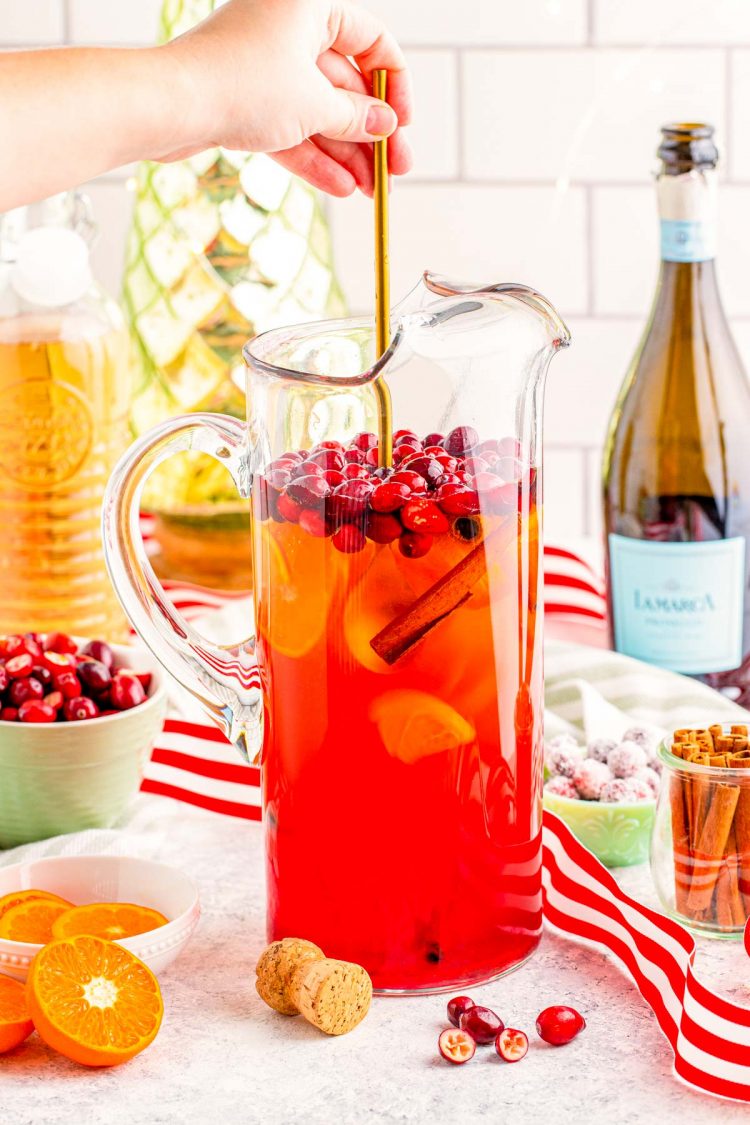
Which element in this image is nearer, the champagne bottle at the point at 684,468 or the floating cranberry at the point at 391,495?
the floating cranberry at the point at 391,495

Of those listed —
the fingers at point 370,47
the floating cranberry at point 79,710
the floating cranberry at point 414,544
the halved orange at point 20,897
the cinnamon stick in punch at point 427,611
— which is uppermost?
the fingers at point 370,47

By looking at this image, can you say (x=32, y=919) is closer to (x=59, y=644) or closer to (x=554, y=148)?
(x=59, y=644)

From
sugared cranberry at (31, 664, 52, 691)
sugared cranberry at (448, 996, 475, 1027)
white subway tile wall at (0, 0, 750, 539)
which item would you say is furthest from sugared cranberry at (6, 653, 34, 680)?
white subway tile wall at (0, 0, 750, 539)

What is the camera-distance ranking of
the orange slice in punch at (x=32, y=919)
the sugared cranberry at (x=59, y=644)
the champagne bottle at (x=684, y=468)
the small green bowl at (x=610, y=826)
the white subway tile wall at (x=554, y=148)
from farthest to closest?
the white subway tile wall at (x=554, y=148) < the champagne bottle at (x=684, y=468) < the sugared cranberry at (x=59, y=644) < the small green bowl at (x=610, y=826) < the orange slice in punch at (x=32, y=919)

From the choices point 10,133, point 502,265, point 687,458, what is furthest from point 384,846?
point 502,265

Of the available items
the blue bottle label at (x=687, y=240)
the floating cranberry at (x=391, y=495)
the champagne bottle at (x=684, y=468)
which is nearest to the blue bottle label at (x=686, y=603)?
the champagne bottle at (x=684, y=468)

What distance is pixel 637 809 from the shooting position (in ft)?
2.78

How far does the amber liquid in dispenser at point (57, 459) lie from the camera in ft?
3.69

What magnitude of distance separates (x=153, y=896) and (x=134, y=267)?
2.33ft

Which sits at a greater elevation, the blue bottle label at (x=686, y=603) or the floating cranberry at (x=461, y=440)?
the floating cranberry at (x=461, y=440)

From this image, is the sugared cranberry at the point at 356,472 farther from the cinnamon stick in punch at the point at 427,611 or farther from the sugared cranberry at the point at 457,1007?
the sugared cranberry at the point at 457,1007

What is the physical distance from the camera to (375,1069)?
653 mm

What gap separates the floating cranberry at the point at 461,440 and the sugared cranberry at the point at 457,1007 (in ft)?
0.83

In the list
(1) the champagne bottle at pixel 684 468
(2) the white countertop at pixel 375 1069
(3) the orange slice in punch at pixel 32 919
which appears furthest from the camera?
(1) the champagne bottle at pixel 684 468
